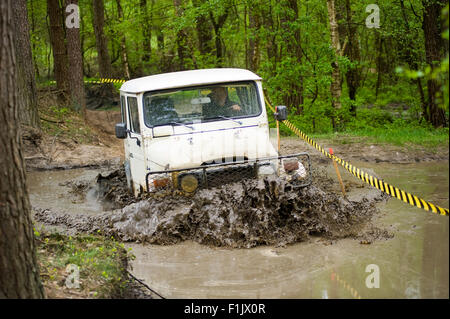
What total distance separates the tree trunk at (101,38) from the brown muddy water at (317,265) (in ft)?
56.2

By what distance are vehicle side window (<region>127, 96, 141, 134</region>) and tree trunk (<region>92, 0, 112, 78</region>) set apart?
15.5m

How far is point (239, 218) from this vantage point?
7012 millimetres

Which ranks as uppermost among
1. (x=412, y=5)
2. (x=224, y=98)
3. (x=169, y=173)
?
(x=412, y=5)

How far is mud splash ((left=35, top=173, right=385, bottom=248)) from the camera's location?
272 inches

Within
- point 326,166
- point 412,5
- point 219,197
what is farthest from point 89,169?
point 412,5

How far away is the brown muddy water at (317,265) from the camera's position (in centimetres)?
523

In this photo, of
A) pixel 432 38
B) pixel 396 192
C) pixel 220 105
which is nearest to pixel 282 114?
pixel 220 105

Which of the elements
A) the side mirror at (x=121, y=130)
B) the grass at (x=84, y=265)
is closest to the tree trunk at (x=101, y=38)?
the side mirror at (x=121, y=130)

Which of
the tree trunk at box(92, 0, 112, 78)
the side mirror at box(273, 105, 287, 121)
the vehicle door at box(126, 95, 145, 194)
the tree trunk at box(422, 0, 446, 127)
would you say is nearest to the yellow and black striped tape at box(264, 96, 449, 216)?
the side mirror at box(273, 105, 287, 121)

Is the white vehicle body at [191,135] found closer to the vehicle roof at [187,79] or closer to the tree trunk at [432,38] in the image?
the vehicle roof at [187,79]

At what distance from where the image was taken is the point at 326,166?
38.1 feet

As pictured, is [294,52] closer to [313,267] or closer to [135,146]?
[135,146]

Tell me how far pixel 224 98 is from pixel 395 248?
133 inches
